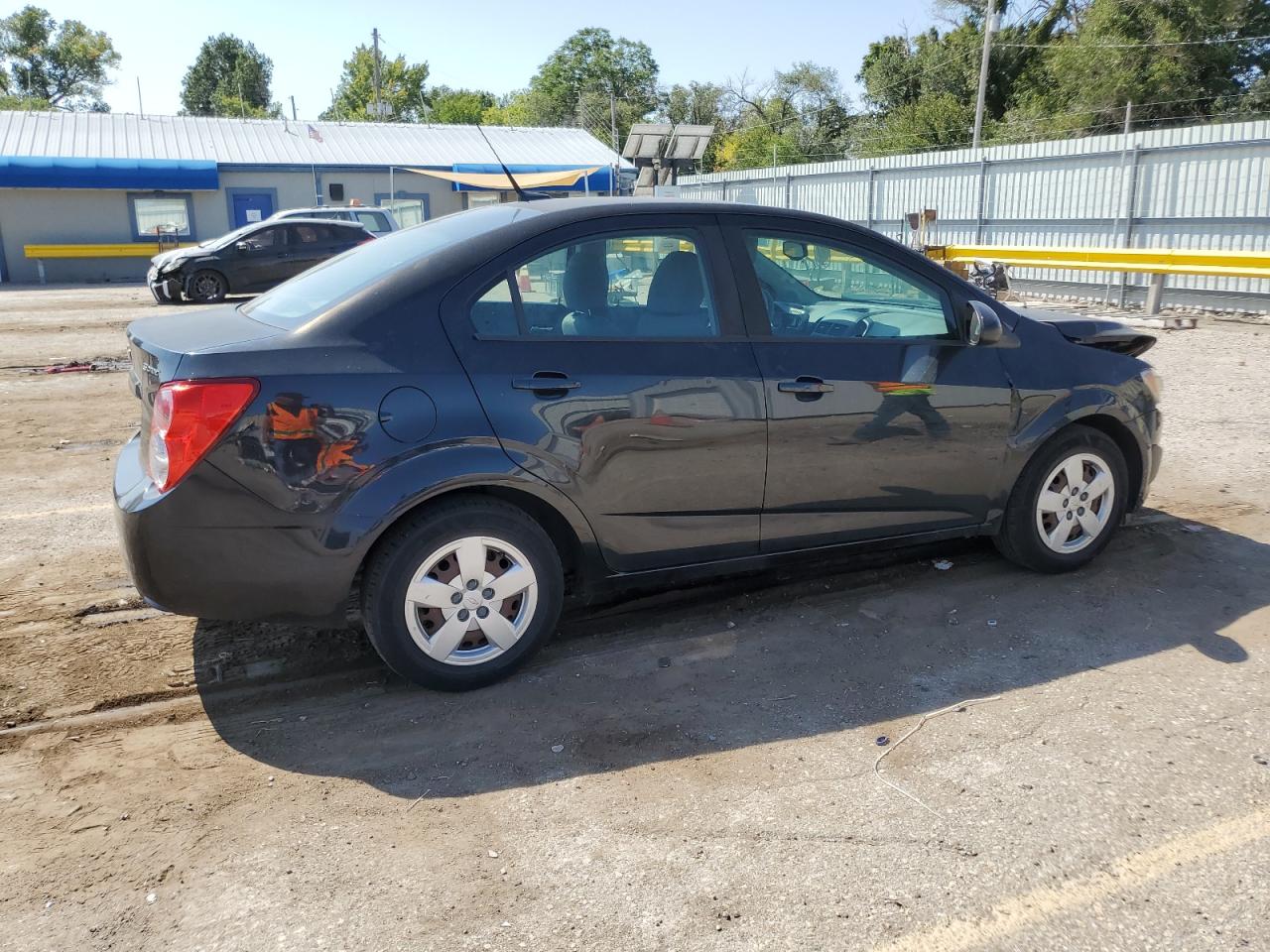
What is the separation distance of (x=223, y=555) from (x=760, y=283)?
2292mm

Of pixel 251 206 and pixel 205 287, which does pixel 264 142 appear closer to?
pixel 251 206

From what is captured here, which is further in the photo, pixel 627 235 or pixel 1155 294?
pixel 1155 294

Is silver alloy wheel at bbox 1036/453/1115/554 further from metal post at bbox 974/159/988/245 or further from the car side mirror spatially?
metal post at bbox 974/159/988/245

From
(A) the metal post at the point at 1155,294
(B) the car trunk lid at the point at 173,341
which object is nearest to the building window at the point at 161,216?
(A) the metal post at the point at 1155,294

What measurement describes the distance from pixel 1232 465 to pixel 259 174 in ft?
104

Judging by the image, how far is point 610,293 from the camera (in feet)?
12.8

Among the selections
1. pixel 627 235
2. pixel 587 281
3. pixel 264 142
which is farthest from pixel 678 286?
pixel 264 142

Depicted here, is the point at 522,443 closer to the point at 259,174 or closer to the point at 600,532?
the point at 600,532

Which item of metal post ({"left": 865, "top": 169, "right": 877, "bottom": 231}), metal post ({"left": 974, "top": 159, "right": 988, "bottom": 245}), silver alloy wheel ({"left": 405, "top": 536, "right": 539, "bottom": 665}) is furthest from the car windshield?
metal post ({"left": 865, "top": 169, "right": 877, "bottom": 231})

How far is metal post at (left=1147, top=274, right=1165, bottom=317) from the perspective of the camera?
1462 cm

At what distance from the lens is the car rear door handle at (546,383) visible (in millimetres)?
3625

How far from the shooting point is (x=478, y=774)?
3.25 metres

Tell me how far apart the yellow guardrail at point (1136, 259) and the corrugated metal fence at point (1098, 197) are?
1.63m

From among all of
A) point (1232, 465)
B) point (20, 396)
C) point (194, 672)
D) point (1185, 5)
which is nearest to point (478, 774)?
point (194, 672)
